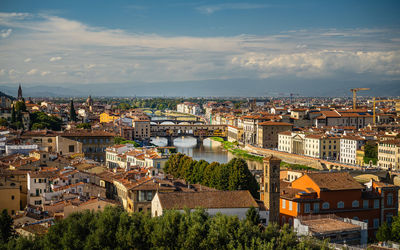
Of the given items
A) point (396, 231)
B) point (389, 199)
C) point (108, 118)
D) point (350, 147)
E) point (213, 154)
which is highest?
point (108, 118)

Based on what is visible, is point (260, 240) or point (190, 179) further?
point (190, 179)

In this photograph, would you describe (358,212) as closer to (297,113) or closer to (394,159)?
(394,159)

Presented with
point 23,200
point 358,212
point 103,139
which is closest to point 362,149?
point 103,139

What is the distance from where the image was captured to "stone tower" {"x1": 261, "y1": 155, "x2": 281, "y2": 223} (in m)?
13.3

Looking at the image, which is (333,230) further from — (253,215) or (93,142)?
(93,142)

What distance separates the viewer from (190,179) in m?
20.6

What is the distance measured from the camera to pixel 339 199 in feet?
47.8

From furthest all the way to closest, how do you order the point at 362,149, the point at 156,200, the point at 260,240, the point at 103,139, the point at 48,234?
1. the point at 362,149
2. the point at 103,139
3. the point at 156,200
4. the point at 48,234
5. the point at 260,240

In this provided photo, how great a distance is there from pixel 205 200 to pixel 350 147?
2365 centimetres

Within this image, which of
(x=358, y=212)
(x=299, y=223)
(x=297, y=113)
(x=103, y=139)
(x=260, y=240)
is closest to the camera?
(x=260, y=240)

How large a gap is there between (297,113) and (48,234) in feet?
143

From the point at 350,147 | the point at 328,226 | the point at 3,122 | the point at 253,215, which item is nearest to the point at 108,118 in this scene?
the point at 3,122

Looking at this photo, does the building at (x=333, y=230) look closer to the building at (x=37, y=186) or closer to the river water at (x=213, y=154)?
the building at (x=37, y=186)

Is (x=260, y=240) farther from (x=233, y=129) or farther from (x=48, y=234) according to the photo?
(x=233, y=129)
